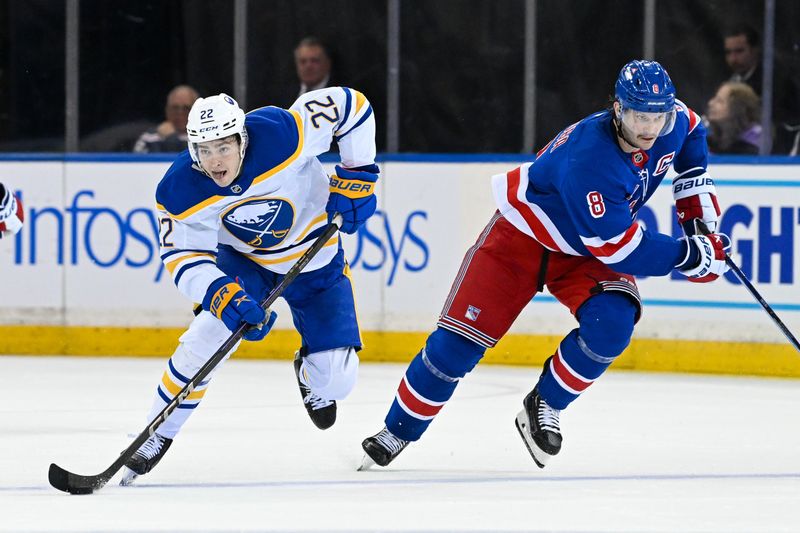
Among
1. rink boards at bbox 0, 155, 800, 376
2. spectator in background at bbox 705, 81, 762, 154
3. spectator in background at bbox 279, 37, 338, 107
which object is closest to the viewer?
rink boards at bbox 0, 155, 800, 376

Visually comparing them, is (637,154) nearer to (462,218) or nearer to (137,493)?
(137,493)

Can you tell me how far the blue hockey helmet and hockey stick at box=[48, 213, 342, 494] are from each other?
3.03 feet

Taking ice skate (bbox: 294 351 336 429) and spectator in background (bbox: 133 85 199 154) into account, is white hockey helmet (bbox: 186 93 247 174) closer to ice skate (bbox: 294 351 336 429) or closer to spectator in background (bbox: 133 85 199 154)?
ice skate (bbox: 294 351 336 429)

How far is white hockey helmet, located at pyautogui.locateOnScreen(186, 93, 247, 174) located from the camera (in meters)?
4.19

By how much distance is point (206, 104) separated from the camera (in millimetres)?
4250

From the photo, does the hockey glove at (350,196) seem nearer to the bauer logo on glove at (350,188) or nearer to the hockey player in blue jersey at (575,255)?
the bauer logo on glove at (350,188)

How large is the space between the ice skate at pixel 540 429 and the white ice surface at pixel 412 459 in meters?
0.07

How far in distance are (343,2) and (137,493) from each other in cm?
434

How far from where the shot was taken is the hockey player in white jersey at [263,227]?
4289 millimetres

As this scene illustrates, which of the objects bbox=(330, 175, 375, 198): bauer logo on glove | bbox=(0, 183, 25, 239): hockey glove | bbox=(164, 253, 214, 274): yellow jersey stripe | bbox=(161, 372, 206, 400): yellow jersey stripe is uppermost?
Result: bbox=(330, 175, 375, 198): bauer logo on glove

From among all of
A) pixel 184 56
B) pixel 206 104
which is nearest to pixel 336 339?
pixel 206 104

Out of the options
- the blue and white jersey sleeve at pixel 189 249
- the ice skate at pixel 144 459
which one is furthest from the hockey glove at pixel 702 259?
the ice skate at pixel 144 459

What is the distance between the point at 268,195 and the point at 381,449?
79 cm

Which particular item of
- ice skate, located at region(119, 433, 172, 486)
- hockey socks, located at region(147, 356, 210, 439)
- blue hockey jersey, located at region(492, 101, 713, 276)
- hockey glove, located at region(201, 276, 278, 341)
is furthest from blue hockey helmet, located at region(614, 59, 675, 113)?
ice skate, located at region(119, 433, 172, 486)
